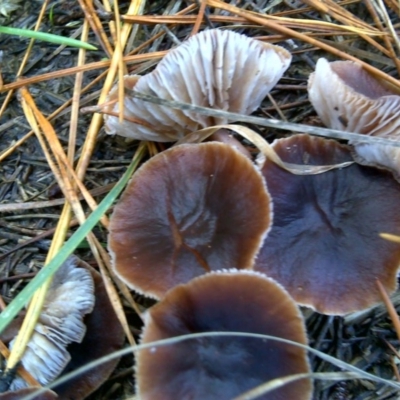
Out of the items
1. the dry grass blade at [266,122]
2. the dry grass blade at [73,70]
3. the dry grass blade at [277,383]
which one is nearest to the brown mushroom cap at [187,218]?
the dry grass blade at [266,122]

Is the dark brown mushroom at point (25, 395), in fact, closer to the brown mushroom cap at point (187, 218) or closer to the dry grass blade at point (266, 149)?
the brown mushroom cap at point (187, 218)

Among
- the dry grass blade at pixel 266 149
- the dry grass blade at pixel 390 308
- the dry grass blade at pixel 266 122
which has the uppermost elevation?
the dry grass blade at pixel 266 122

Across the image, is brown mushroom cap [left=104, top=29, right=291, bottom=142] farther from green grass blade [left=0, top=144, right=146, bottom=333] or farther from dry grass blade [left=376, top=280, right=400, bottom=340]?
dry grass blade [left=376, top=280, right=400, bottom=340]

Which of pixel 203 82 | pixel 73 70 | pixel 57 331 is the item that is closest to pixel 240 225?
pixel 203 82

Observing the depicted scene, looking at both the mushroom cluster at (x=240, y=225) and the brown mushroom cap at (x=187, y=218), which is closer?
the mushroom cluster at (x=240, y=225)

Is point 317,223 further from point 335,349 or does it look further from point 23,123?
point 23,123

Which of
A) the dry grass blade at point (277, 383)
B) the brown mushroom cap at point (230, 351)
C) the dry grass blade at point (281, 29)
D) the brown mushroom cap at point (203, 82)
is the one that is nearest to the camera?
the dry grass blade at point (277, 383)

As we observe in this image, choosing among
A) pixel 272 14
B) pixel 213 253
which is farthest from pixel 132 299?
pixel 272 14

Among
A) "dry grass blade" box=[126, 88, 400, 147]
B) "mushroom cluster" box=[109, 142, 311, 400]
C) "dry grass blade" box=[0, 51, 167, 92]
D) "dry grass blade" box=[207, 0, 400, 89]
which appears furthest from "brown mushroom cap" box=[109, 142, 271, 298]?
"dry grass blade" box=[207, 0, 400, 89]
